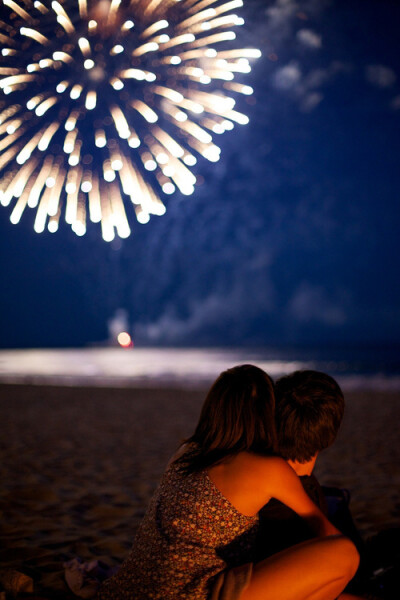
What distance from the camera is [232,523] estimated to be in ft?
5.99

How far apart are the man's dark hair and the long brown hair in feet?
0.56

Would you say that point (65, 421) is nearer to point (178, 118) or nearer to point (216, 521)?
point (178, 118)

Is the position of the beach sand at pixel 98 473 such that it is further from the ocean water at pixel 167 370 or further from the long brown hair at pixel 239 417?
the ocean water at pixel 167 370

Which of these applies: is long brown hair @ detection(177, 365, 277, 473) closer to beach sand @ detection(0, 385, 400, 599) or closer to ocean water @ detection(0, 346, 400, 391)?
beach sand @ detection(0, 385, 400, 599)

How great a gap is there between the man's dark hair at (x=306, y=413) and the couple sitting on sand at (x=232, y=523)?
15cm

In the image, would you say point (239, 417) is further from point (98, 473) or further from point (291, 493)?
point (98, 473)

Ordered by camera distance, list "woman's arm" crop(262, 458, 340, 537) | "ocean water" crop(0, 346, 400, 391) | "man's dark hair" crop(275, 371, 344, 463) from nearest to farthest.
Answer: "woman's arm" crop(262, 458, 340, 537) < "man's dark hair" crop(275, 371, 344, 463) < "ocean water" crop(0, 346, 400, 391)

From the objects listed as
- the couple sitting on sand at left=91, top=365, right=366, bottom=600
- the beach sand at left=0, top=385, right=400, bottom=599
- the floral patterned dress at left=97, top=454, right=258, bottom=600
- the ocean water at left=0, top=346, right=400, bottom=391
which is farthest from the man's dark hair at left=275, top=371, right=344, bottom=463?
the ocean water at left=0, top=346, right=400, bottom=391

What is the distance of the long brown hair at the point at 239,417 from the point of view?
71.0 inches

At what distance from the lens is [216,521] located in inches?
71.1

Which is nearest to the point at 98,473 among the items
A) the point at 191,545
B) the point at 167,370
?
the point at 191,545

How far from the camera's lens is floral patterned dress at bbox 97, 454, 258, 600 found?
1802 mm

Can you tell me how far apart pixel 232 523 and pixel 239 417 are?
1.31ft

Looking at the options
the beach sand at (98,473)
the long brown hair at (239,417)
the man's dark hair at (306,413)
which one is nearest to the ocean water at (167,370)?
the beach sand at (98,473)
